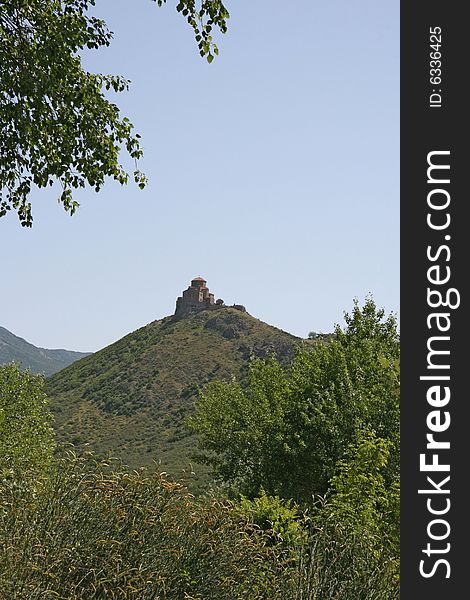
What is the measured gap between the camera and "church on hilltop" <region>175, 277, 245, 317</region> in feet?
255

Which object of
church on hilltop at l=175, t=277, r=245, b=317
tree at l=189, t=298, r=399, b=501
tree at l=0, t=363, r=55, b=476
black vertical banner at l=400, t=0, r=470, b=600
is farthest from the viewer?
church on hilltop at l=175, t=277, r=245, b=317

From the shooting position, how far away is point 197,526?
6.11 m

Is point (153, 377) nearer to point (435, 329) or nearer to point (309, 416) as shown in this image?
point (309, 416)

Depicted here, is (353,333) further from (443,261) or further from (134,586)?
(443,261)

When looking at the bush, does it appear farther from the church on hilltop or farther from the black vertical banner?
the church on hilltop

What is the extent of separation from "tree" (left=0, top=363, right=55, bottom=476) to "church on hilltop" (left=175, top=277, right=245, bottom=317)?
44.6m

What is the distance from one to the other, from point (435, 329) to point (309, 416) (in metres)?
21.7

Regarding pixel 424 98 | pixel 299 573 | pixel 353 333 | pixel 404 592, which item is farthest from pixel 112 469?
pixel 353 333

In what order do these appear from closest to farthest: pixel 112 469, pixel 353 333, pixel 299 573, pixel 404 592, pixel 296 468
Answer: pixel 404 592, pixel 299 573, pixel 112 469, pixel 296 468, pixel 353 333

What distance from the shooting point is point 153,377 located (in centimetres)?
6619

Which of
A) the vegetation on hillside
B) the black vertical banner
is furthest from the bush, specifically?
the black vertical banner

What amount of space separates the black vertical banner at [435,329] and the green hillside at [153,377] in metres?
45.8

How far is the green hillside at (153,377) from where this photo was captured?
56250 millimetres

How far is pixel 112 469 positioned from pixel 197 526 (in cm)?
112
